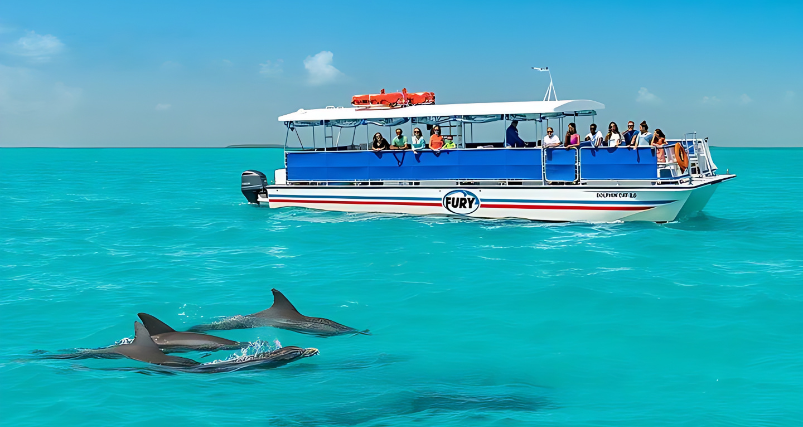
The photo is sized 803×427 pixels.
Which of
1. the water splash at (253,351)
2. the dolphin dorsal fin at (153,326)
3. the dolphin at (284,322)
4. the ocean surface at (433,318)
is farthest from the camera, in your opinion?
the dolphin at (284,322)

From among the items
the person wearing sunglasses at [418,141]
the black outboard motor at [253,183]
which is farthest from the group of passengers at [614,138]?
the black outboard motor at [253,183]

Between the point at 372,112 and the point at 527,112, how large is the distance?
19.0 ft

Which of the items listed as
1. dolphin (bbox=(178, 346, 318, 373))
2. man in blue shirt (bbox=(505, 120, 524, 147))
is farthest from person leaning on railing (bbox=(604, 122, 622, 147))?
dolphin (bbox=(178, 346, 318, 373))

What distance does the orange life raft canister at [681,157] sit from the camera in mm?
23891

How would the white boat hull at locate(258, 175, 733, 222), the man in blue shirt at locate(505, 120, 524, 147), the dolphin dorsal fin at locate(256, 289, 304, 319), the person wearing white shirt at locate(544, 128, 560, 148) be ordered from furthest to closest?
1. the man in blue shirt at locate(505, 120, 524, 147)
2. the person wearing white shirt at locate(544, 128, 560, 148)
3. the white boat hull at locate(258, 175, 733, 222)
4. the dolphin dorsal fin at locate(256, 289, 304, 319)

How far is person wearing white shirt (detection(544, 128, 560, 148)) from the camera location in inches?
949

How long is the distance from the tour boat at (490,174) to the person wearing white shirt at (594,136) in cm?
28

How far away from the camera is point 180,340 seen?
1136cm

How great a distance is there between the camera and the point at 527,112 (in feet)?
79.6

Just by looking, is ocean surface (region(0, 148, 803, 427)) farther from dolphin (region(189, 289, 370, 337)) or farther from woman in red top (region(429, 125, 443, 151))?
woman in red top (region(429, 125, 443, 151))

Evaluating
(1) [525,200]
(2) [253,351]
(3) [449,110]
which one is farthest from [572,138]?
(2) [253,351]

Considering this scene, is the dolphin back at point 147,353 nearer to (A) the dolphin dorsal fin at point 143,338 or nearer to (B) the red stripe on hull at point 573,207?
(A) the dolphin dorsal fin at point 143,338

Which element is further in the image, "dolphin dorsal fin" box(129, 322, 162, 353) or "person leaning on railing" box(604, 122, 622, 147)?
"person leaning on railing" box(604, 122, 622, 147)

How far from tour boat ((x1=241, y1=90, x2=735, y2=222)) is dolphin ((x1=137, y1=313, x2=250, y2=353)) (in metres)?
14.8
